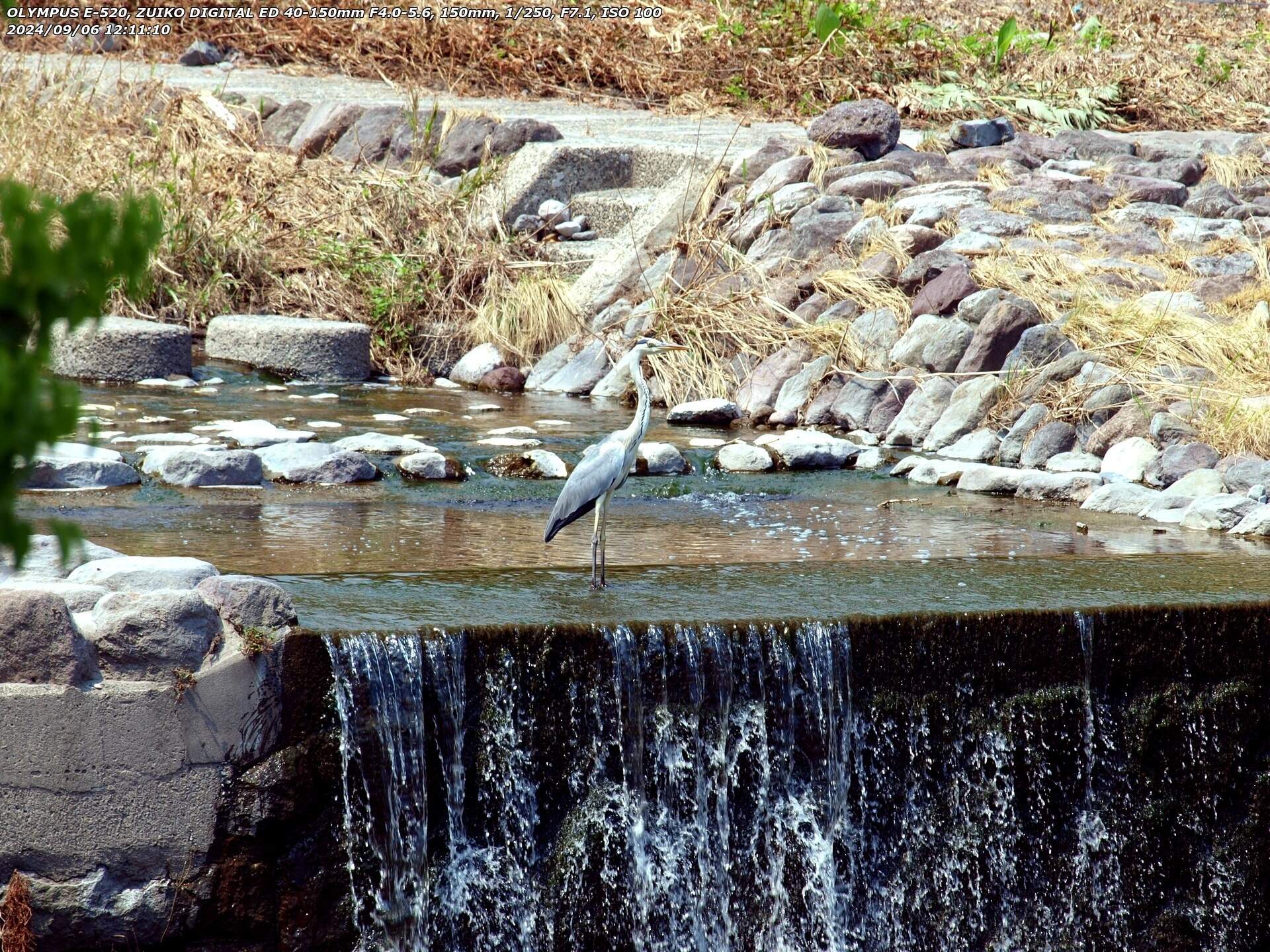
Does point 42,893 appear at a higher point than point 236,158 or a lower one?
lower

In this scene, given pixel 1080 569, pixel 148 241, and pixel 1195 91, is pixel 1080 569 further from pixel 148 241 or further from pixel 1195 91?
pixel 1195 91

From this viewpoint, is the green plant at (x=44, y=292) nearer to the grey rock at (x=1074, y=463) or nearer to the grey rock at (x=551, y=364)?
the grey rock at (x=1074, y=463)

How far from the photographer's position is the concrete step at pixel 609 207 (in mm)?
11117

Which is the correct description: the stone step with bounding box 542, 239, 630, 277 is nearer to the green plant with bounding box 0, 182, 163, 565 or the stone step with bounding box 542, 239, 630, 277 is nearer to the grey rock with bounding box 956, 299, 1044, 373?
the grey rock with bounding box 956, 299, 1044, 373

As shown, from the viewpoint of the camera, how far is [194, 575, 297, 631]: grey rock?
3.47 m

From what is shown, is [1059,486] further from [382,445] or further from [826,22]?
[826,22]

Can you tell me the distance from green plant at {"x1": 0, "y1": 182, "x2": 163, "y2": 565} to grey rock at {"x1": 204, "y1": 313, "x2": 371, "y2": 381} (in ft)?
25.5

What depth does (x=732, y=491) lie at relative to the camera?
258 inches

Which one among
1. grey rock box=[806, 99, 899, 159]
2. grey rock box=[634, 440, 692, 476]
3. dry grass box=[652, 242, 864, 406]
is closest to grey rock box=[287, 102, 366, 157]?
grey rock box=[806, 99, 899, 159]

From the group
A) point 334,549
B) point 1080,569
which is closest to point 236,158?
point 334,549

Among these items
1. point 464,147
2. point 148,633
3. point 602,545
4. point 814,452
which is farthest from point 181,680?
point 464,147

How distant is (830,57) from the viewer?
13.2 metres

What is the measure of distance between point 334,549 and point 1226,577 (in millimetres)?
3105

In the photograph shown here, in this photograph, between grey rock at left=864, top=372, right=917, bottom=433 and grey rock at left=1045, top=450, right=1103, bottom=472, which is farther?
grey rock at left=864, top=372, right=917, bottom=433
